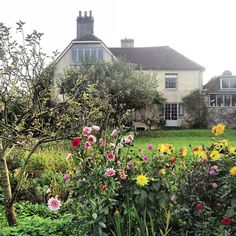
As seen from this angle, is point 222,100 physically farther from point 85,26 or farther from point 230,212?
point 230,212

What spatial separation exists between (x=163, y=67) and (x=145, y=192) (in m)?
34.4

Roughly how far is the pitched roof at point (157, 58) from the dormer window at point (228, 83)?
9.34ft

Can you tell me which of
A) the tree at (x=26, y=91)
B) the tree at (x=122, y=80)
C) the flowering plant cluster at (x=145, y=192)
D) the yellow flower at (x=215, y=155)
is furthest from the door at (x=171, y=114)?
the yellow flower at (x=215, y=155)

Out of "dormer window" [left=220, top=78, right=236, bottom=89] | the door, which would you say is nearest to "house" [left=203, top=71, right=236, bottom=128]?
"dormer window" [left=220, top=78, right=236, bottom=89]

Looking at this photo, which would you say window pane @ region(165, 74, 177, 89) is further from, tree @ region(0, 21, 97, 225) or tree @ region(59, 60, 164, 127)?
tree @ region(0, 21, 97, 225)

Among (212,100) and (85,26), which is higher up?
(85,26)

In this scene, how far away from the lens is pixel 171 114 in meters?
37.2

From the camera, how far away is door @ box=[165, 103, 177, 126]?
36969mm

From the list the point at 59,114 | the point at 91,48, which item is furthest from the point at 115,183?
the point at 91,48

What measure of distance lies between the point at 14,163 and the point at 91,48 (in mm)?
26633

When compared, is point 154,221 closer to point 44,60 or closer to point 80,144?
point 80,144

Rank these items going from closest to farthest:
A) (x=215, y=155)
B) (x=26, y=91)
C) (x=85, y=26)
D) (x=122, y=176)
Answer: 1. (x=122, y=176)
2. (x=215, y=155)
3. (x=26, y=91)
4. (x=85, y=26)

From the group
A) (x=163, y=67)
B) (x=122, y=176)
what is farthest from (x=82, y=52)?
(x=122, y=176)

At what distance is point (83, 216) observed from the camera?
394cm
